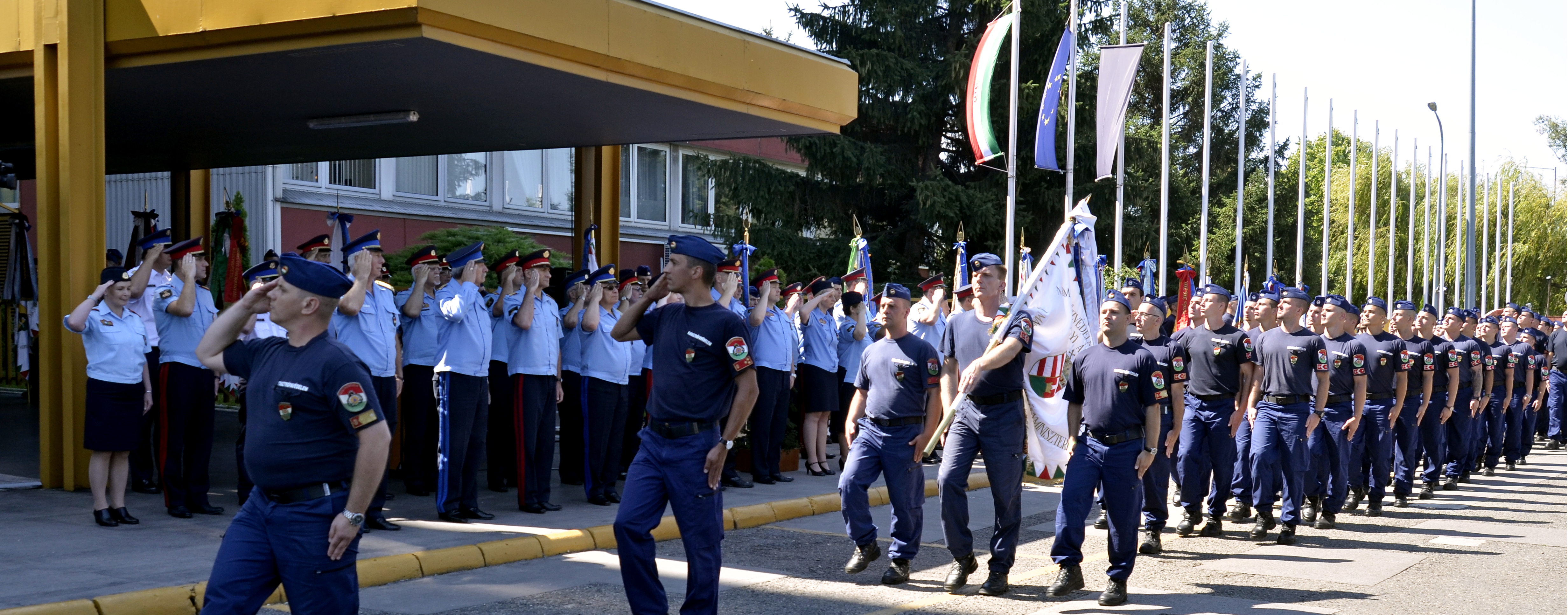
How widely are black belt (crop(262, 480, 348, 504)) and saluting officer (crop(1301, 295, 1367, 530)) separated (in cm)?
868

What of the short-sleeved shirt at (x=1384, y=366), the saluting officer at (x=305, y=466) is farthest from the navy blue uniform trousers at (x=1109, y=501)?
the short-sleeved shirt at (x=1384, y=366)

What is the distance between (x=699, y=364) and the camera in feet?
20.5

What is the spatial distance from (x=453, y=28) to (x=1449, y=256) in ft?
160

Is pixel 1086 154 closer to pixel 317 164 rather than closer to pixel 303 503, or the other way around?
pixel 317 164

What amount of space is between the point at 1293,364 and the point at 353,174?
796 inches

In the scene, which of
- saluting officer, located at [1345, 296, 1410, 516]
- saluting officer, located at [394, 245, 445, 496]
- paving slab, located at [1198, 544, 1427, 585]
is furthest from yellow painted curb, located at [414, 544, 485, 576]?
saluting officer, located at [1345, 296, 1410, 516]

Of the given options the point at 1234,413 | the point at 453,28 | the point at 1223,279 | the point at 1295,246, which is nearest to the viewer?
the point at 453,28

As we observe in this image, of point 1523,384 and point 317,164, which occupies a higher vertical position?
point 317,164

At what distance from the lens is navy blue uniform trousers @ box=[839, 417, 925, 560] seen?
8.05 meters

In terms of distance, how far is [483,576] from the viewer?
26.3 ft

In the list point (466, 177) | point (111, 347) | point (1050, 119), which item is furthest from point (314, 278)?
point (466, 177)

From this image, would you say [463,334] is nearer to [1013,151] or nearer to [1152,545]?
[1152,545]

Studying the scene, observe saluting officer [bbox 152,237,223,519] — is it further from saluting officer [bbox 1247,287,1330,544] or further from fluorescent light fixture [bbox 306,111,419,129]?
saluting officer [bbox 1247,287,1330,544]

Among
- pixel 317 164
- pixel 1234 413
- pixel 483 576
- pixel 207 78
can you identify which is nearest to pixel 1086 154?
pixel 317 164
